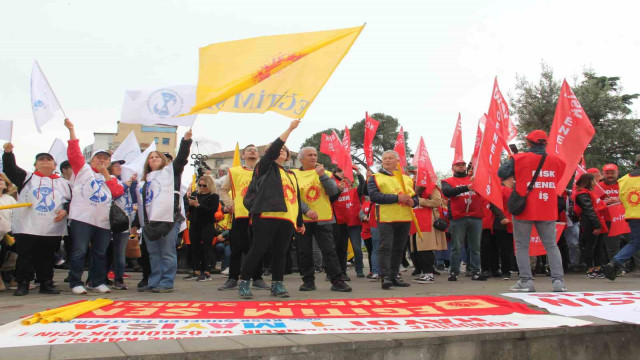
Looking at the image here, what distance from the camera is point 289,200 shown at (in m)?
6.33

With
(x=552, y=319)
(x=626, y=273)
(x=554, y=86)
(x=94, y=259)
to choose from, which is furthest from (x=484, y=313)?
(x=554, y=86)

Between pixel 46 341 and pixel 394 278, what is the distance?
4.96 m

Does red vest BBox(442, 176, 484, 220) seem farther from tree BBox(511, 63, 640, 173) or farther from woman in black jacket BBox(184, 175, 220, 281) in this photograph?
tree BBox(511, 63, 640, 173)

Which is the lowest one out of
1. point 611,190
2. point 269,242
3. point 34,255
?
point 34,255

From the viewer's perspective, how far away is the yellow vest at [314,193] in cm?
749

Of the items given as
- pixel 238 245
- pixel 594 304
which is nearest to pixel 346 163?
pixel 238 245

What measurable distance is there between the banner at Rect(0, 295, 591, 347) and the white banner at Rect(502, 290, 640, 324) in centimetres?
34

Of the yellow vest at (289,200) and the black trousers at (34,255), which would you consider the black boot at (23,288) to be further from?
the yellow vest at (289,200)

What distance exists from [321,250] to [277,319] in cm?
276

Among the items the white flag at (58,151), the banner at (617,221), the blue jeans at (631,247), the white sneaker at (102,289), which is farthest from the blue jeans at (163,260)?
the banner at (617,221)

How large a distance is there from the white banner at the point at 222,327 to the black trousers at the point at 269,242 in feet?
5.87

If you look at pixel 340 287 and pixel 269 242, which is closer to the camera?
pixel 269 242

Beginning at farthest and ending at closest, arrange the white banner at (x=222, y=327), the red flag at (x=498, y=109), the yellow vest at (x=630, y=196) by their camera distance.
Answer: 1. the red flag at (x=498, y=109)
2. the yellow vest at (x=630, y=196)
3. the white banner at (x=222, y=327)

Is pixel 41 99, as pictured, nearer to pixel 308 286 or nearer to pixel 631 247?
pixel 308 286
